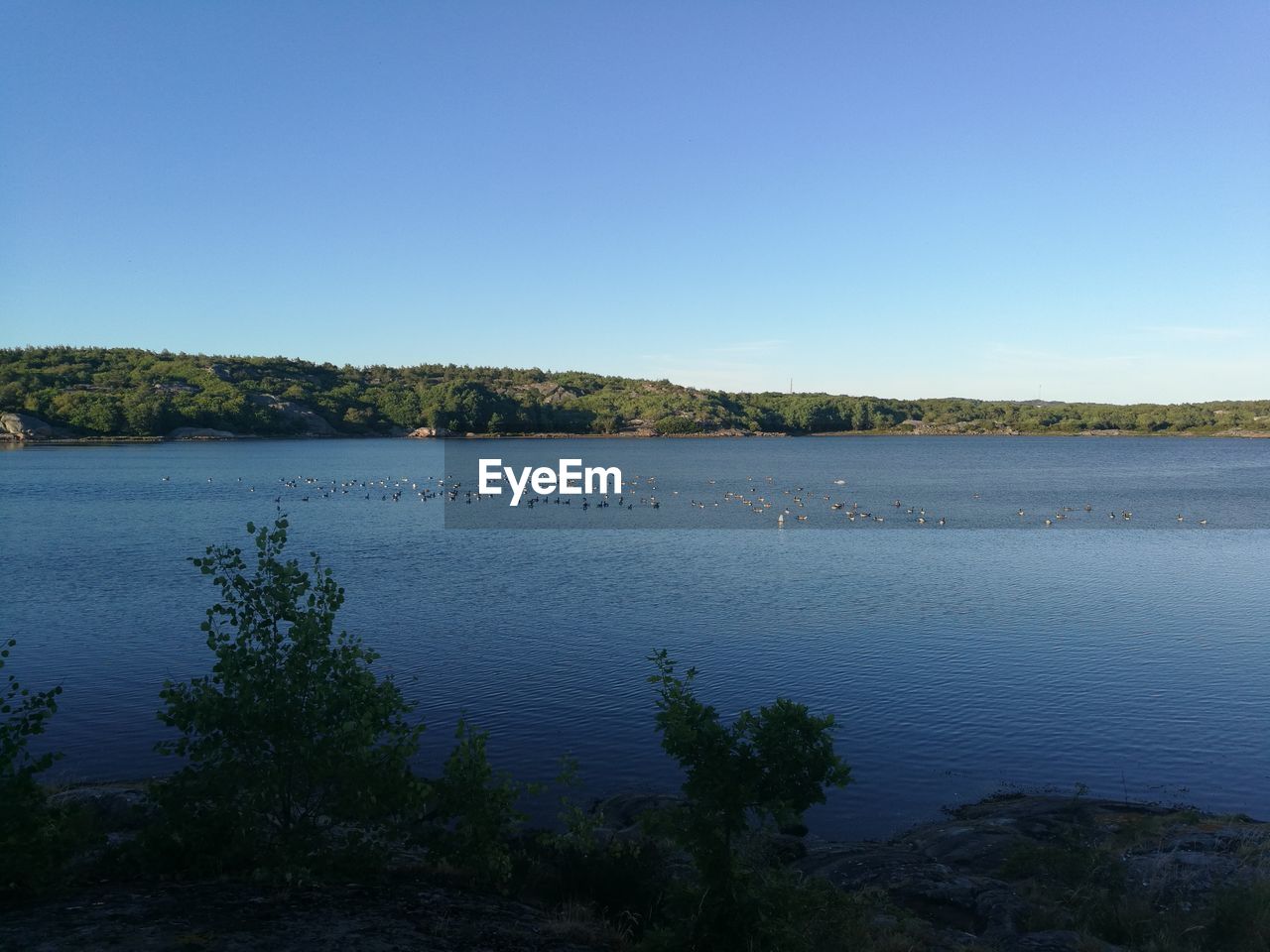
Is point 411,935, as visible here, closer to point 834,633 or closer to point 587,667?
point 587,667

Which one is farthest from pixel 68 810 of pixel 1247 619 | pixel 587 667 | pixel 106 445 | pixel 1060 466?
pixel 106 445

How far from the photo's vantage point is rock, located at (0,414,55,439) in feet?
584

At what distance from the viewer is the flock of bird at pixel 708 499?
226 feet

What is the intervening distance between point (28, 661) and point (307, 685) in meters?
21.6

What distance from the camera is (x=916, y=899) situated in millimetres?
13469

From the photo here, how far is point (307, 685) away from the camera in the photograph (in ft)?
37.6

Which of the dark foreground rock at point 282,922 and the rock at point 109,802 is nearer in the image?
the dark foreground rock at point 282,922

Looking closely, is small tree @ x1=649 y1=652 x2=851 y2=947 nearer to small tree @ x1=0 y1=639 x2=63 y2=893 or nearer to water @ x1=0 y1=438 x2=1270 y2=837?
small tree @ x1=0 y1=639 x2=63 y2=893

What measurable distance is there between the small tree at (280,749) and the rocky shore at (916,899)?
0.61 meters

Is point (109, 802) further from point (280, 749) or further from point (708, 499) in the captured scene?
point (708, 499)

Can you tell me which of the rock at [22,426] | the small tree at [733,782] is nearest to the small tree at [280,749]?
the small tree at [733,782]

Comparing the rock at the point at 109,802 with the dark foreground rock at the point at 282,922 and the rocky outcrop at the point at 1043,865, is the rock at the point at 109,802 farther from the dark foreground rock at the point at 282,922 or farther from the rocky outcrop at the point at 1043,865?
the rocky outcrop at the point at 1043,865

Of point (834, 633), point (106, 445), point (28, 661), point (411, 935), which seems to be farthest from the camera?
point (106, 445)

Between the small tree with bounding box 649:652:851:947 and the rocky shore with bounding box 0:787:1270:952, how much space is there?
227 cm
